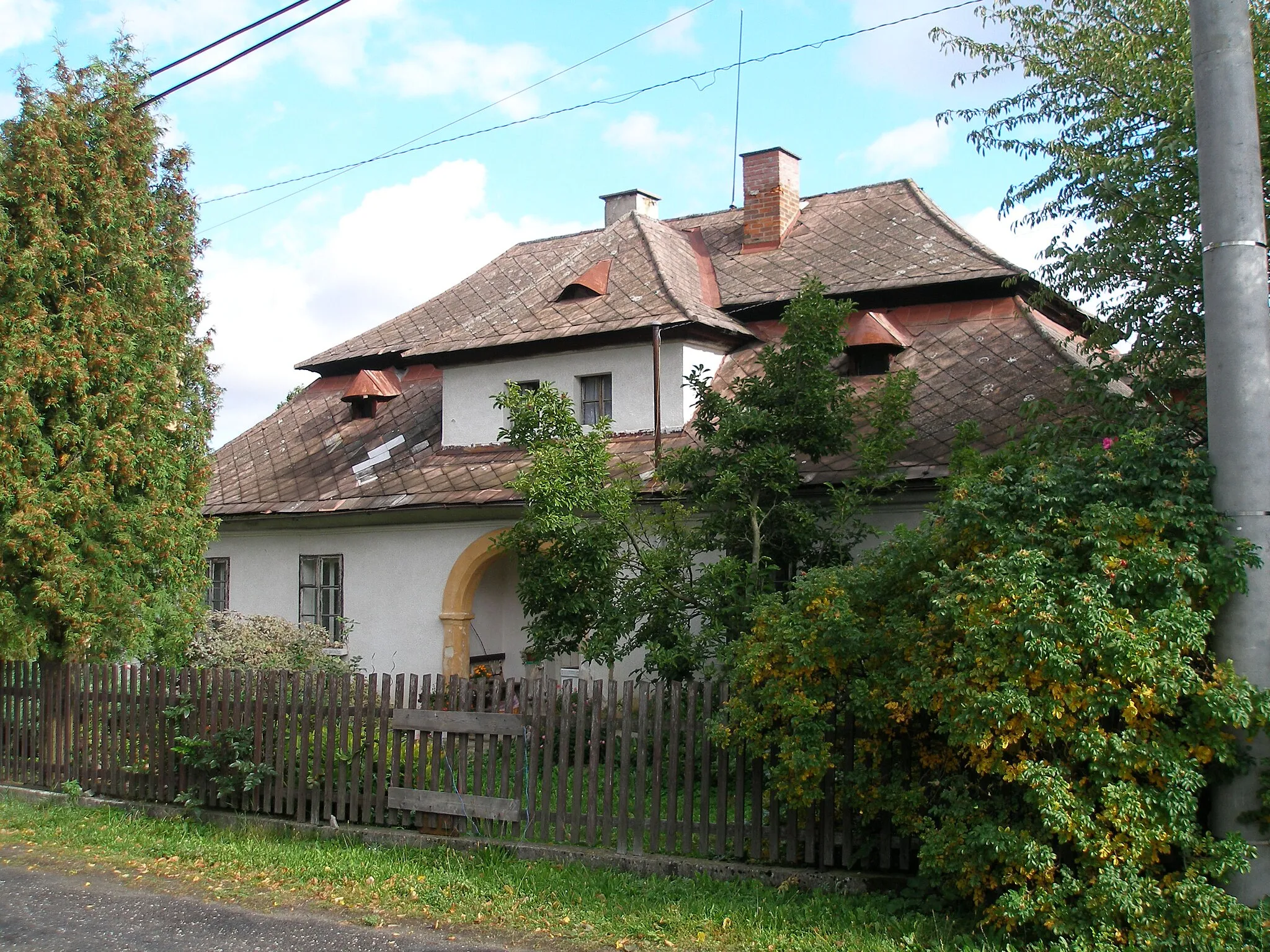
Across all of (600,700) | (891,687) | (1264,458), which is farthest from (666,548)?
(1264,458)

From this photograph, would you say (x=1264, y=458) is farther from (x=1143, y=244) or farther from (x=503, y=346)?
(x=503, y=346)

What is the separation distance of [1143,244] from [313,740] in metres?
7.27

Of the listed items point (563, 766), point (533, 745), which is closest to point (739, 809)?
point (563, 766)

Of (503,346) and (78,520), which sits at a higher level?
(503,346)

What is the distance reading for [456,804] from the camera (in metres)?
8.42

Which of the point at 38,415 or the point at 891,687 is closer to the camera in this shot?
the point at 891,687

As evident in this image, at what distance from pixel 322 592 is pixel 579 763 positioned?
29.1ft

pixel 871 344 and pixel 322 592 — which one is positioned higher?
pixel 871 344

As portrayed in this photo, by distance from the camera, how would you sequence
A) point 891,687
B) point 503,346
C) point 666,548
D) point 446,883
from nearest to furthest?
point 891,687, point 446,883, point 666,548, point 503,346

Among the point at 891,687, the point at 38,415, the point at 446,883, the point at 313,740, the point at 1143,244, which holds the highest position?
the point at 1143,244

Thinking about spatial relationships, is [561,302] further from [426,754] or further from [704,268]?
[426,754]

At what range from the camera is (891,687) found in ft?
22.0

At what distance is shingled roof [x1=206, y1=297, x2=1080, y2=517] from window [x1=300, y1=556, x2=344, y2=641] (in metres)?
0.92

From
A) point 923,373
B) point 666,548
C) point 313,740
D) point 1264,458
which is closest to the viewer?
point 1264,458
